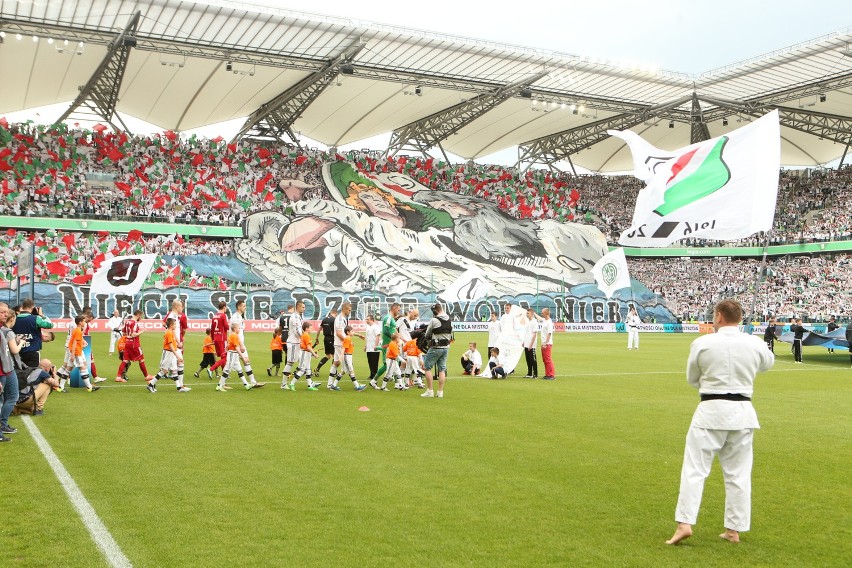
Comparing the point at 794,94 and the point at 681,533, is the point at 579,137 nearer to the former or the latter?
the point at 794,94

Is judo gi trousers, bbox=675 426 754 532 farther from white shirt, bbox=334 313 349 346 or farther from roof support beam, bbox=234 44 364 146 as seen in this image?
roof support beam, bbox=234 44 364 146

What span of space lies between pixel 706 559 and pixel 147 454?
6.78 m

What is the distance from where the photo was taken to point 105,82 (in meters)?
51.0

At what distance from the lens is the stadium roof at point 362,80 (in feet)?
141

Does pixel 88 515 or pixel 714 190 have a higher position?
pixel 714 190

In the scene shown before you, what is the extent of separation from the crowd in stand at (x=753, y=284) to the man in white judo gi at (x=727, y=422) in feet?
195

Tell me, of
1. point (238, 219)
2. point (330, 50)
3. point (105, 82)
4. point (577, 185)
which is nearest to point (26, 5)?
point (105, 82)

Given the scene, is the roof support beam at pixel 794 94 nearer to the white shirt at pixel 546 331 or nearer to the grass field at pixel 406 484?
the white shirt at pixel 546 331

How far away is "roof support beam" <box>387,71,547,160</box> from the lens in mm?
54497

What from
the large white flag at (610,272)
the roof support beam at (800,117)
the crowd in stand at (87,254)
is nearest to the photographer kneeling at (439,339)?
the large white flag at (610,272)

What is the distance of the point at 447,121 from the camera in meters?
62.5

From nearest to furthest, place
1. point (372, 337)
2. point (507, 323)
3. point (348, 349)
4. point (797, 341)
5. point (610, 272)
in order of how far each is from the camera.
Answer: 1. point (348, 349)
2. point (372, 337)
3. point (507, 323)
4. point (797, 341)
5. point (610, 272)

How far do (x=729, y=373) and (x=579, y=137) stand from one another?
63735 mm

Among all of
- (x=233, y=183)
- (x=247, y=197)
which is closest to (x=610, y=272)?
(x=247, y=197)
